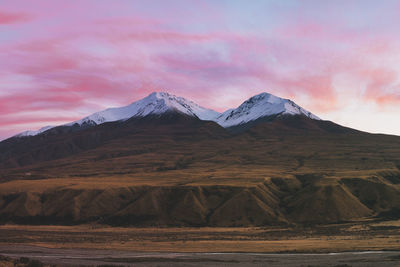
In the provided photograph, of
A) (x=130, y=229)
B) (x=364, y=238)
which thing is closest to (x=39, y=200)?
(x=130, y=229)

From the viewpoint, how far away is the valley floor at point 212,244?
71.3 meters

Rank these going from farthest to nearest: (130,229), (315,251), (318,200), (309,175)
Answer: (309,175)
(318,200)
(130,229)
(315,251)

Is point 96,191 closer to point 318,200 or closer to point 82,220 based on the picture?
point 82,220

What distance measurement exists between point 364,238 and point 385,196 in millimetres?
64543

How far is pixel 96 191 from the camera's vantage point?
6634 inches

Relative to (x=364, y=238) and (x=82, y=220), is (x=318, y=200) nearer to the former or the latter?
(x=364, y=238)

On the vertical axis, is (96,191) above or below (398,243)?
above

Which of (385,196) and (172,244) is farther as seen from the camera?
(385,196)

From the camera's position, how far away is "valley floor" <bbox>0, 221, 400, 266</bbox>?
71263 mm

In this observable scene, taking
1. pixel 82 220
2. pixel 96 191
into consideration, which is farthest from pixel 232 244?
pixel 96 191

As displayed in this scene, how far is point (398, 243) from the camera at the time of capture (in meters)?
83.6

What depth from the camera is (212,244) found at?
93.0 m

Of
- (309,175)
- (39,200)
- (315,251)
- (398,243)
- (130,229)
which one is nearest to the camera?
(315,251)

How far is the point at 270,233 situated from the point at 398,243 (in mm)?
36645
